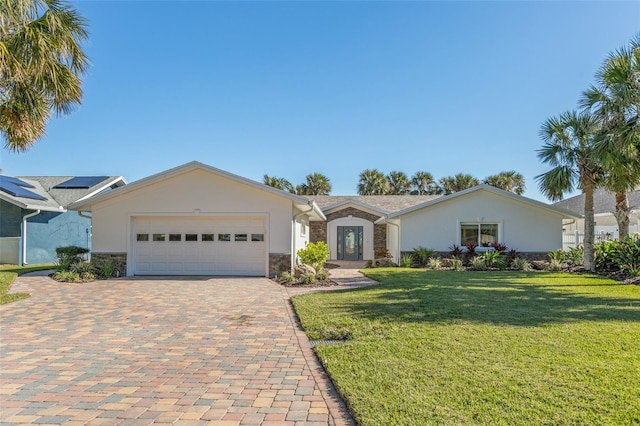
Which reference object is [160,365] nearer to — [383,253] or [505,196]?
[505,196]

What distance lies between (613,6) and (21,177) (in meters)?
28.9

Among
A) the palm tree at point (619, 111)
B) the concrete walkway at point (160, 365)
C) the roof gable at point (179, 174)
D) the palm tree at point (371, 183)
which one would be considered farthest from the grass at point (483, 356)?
the palm tree at point (371, 183)

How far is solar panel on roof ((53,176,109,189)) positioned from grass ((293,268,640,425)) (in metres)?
18.7

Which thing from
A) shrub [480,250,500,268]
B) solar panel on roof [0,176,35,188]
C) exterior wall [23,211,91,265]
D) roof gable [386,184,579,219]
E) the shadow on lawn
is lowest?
the shadow on lawn

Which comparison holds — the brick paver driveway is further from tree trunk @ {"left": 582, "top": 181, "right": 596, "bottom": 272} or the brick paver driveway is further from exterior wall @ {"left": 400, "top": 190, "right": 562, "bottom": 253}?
tree trunk @ {"left": 582, "top": 181, "right": 596, "bottom": 272}

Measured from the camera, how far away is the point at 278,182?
3716cm

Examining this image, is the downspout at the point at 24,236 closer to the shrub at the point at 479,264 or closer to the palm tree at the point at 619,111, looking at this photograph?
the shrub at the point at 479,264

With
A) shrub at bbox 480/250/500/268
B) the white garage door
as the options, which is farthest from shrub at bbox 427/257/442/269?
the white garage door

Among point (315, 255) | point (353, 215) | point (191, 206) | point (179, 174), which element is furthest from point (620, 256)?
point (179, 174)

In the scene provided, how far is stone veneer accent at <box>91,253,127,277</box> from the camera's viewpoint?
14.6 metres

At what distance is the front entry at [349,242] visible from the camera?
24.4m

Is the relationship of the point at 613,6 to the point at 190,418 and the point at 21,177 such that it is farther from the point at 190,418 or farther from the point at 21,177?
the point at 21,177

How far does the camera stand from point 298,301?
29.9 ft

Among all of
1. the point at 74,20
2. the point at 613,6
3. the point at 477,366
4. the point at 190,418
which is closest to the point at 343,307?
the point at 477,366
